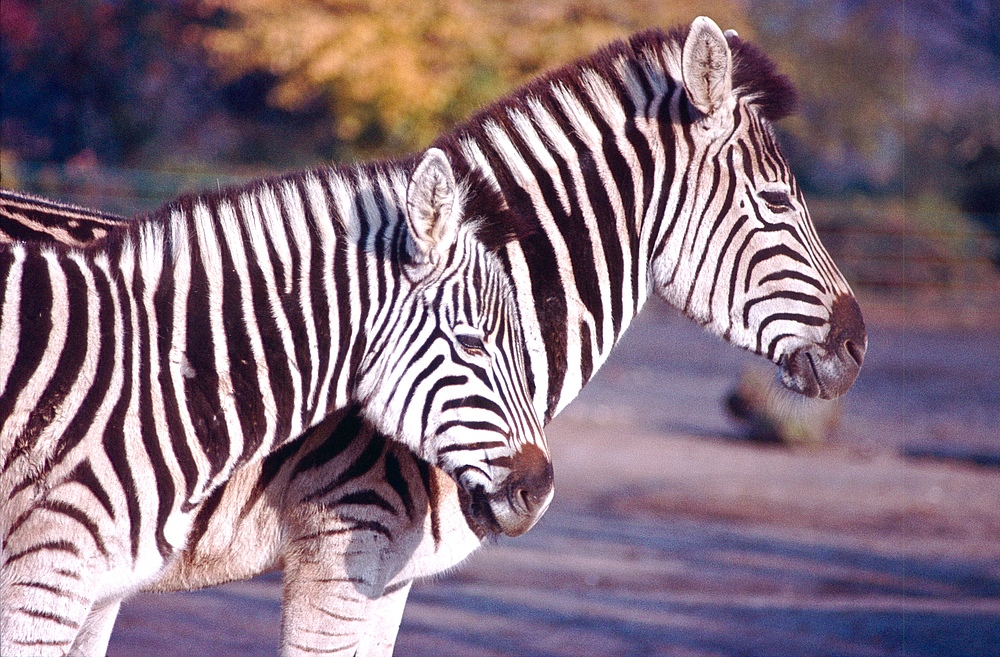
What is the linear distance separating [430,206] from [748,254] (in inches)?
49.3

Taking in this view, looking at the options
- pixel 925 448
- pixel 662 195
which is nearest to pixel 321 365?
pixel 662 195

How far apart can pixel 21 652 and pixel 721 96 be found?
104 inches

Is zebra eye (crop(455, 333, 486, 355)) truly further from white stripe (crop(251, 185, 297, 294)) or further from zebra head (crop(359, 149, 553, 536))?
white stripe (crop(251, 185, 297, 294))

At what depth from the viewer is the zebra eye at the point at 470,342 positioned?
9.82 feet

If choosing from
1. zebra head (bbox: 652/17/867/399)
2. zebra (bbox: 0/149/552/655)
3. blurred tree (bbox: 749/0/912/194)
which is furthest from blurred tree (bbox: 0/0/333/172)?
blurred tree (bbox: 749/0/912/194)

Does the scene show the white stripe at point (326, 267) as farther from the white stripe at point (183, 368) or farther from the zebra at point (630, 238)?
the zebra at point (630, 238)

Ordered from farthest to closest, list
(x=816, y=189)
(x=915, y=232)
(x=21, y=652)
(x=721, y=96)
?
1. (x=816, y=189)
2. (x=915, y=232)
3. (x=721, y=96)
4. (x=21, y=652)

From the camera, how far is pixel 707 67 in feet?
12.1

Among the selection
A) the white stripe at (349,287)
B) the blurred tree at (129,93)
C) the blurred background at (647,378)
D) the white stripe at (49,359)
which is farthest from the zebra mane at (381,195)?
the blurred tree at (129,93)

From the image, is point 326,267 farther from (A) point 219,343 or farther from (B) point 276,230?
(A) point 219,343

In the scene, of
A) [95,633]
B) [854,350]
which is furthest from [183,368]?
[854,350]

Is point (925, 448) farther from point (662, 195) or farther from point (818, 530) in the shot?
point (662, 195)

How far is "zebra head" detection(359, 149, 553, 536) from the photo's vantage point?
2963 mm

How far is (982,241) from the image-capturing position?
22.8 m
